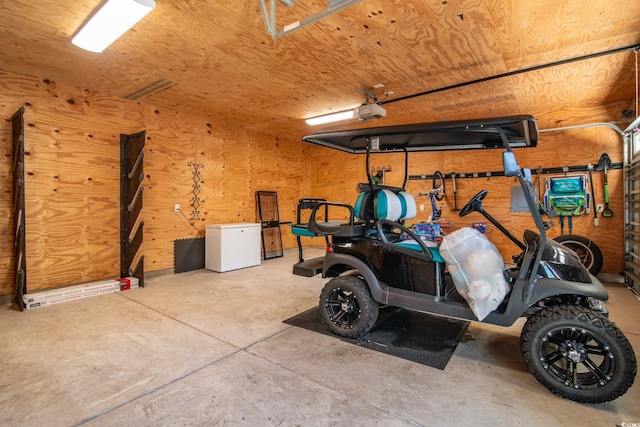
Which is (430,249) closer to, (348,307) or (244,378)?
(348,307)

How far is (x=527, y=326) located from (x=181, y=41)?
12.2ft

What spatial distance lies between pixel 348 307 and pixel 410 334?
63 centimetres

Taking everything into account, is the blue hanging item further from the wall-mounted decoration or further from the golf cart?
the wall-mounted decoration

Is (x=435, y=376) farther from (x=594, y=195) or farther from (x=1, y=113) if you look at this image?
(x=1, y=113)

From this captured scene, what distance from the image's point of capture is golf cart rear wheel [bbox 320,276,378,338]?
2637 mm

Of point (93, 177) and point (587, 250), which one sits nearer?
point (93, 177)

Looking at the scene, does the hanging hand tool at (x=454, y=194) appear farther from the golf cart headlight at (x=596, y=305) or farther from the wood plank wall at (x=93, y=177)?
the wood plank wall at (x=93, y=177)

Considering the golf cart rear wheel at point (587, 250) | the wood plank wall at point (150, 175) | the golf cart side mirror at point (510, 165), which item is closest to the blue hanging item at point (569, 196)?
the wood plank wall at point (150, 175)

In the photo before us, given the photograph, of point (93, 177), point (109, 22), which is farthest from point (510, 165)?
point (93, 177)

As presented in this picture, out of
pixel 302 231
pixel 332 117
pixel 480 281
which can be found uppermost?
pixel 332 117

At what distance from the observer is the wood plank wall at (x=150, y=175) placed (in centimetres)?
376

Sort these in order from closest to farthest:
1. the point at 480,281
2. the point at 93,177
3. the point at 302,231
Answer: the point at 480,281 → the point at 302,231 → the point at 93,177

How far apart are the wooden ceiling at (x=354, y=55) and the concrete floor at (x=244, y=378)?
2.72 meters

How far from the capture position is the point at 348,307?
8.94 ft
